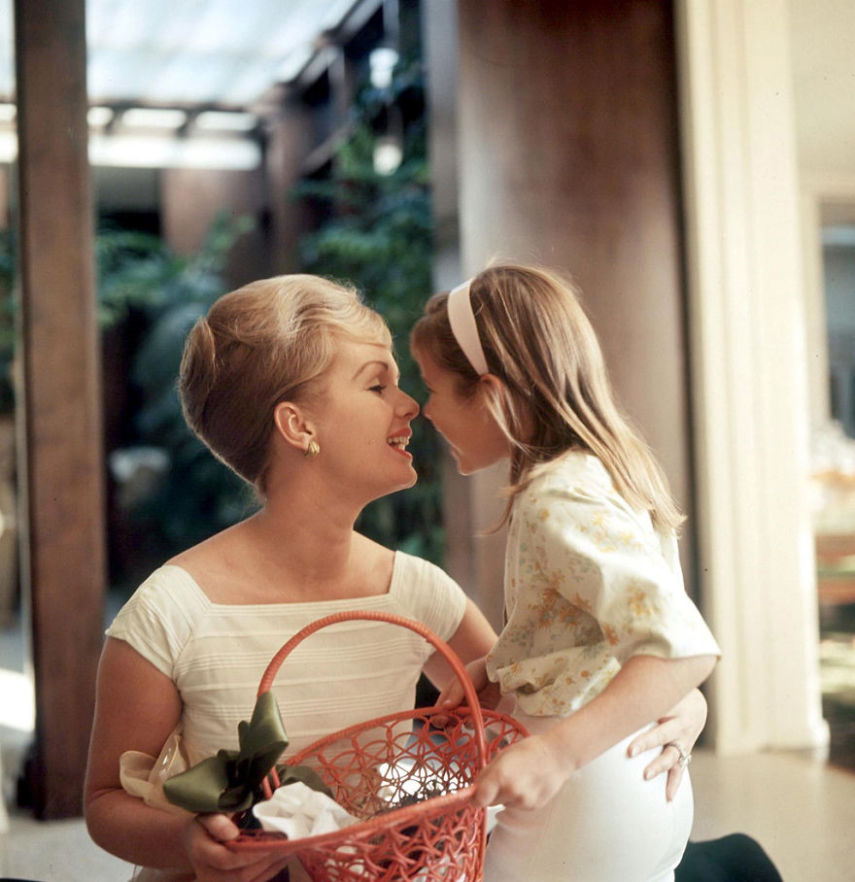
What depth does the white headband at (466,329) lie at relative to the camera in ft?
4.74

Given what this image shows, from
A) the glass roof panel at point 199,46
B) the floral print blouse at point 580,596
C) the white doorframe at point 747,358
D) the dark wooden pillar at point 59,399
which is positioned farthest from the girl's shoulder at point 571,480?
the glass roof panel at point 199,46

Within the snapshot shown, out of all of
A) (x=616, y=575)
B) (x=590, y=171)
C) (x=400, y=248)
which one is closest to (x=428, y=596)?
(x=616, y=575)

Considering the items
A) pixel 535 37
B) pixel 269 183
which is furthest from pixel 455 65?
pixel 269 183

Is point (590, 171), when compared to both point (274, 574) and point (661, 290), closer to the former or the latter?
point (661, 290)

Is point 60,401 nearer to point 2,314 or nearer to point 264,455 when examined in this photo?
point 264,455

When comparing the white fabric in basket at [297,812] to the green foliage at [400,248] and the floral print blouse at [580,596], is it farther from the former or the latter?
the green foliage at [400,248]

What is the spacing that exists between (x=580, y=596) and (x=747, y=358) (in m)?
1.92

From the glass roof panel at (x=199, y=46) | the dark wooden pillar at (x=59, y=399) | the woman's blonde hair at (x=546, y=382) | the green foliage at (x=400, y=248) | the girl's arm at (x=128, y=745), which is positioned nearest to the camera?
the girl's arm at (x=128, y=745)

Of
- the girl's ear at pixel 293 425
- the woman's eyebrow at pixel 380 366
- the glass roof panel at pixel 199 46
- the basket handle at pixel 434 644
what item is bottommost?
the basket handle at pixel 434 644

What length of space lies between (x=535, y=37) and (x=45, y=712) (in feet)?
7.24

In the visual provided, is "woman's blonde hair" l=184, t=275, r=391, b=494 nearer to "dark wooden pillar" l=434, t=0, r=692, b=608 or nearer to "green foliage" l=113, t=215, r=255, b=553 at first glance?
"dark wooden pillar" l=434, t=0, r=692, b=608

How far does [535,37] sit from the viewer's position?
2949mm

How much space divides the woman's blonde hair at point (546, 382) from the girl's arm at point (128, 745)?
1.65 ft

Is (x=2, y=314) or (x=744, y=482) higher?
(x=2, y=314)
